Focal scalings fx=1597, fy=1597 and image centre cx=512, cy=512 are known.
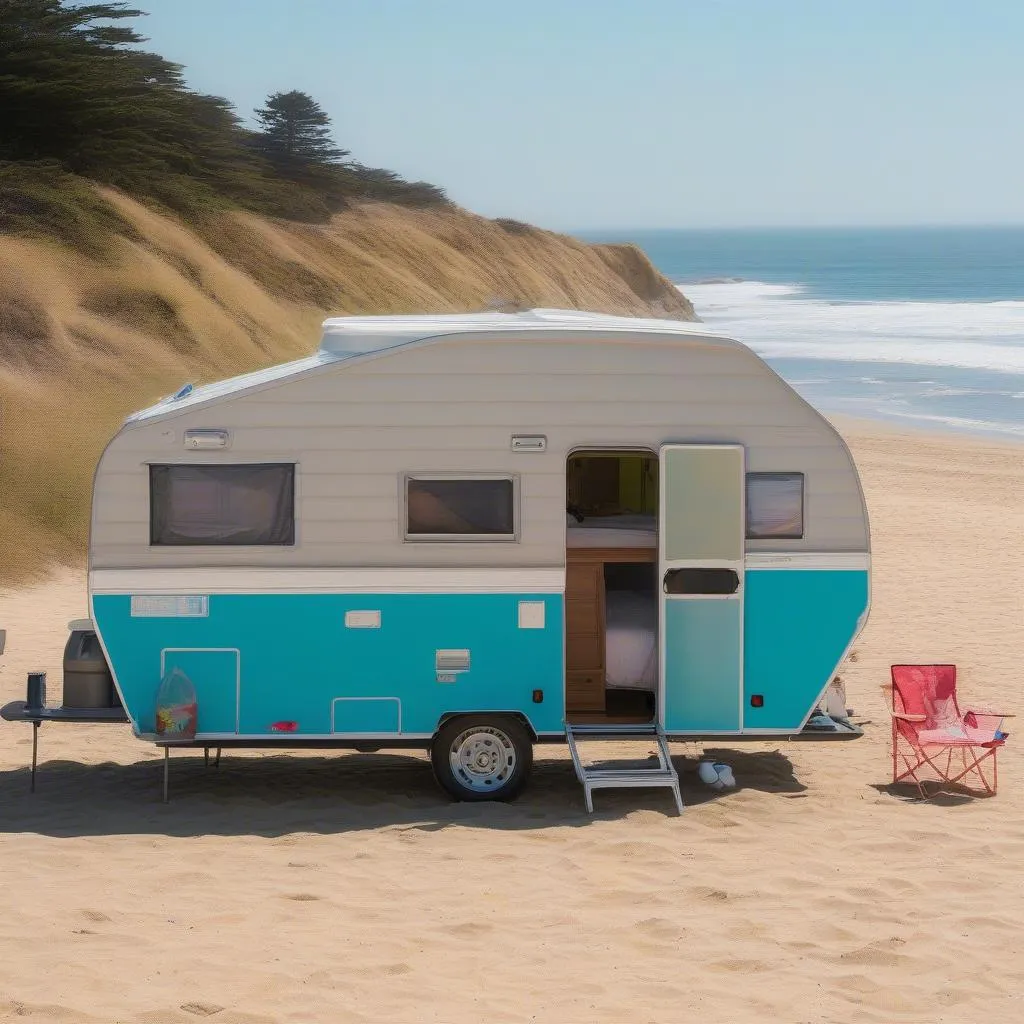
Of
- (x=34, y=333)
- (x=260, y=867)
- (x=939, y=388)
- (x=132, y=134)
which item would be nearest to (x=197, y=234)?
(x=132, y=134)

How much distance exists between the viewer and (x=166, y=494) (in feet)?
33.7

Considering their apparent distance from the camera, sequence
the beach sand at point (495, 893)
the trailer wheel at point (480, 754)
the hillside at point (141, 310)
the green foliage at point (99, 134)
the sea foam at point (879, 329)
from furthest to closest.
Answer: the sea foam at point (879, 329) → the green foliage at point (99, 134) → the hillside at point (141, 310) → the trailer wheel at point (480, 754) → the beach sand at point (495, 893)

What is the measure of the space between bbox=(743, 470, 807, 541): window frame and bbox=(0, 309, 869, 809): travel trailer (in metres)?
0.01

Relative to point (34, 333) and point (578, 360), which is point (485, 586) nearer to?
point (578, 360)

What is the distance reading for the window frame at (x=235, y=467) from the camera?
10.2m

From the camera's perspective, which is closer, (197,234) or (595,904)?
(595,904)

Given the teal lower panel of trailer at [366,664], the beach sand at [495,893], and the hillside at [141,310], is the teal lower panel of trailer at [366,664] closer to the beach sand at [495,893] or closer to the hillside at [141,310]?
the beach sand at [495,893]

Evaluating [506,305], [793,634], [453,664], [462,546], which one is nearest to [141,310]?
[462,546]

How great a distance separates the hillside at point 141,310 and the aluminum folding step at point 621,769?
10.7 m

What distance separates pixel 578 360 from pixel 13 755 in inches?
200

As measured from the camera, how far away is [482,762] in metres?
10.5

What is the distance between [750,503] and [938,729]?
2.13m

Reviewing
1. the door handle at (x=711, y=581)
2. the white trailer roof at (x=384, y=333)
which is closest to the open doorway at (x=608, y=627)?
the door handle at (x=711, y=581)

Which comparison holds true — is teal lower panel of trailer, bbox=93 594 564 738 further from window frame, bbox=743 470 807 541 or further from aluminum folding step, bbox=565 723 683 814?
window frame, bbox=743 470 807 541
